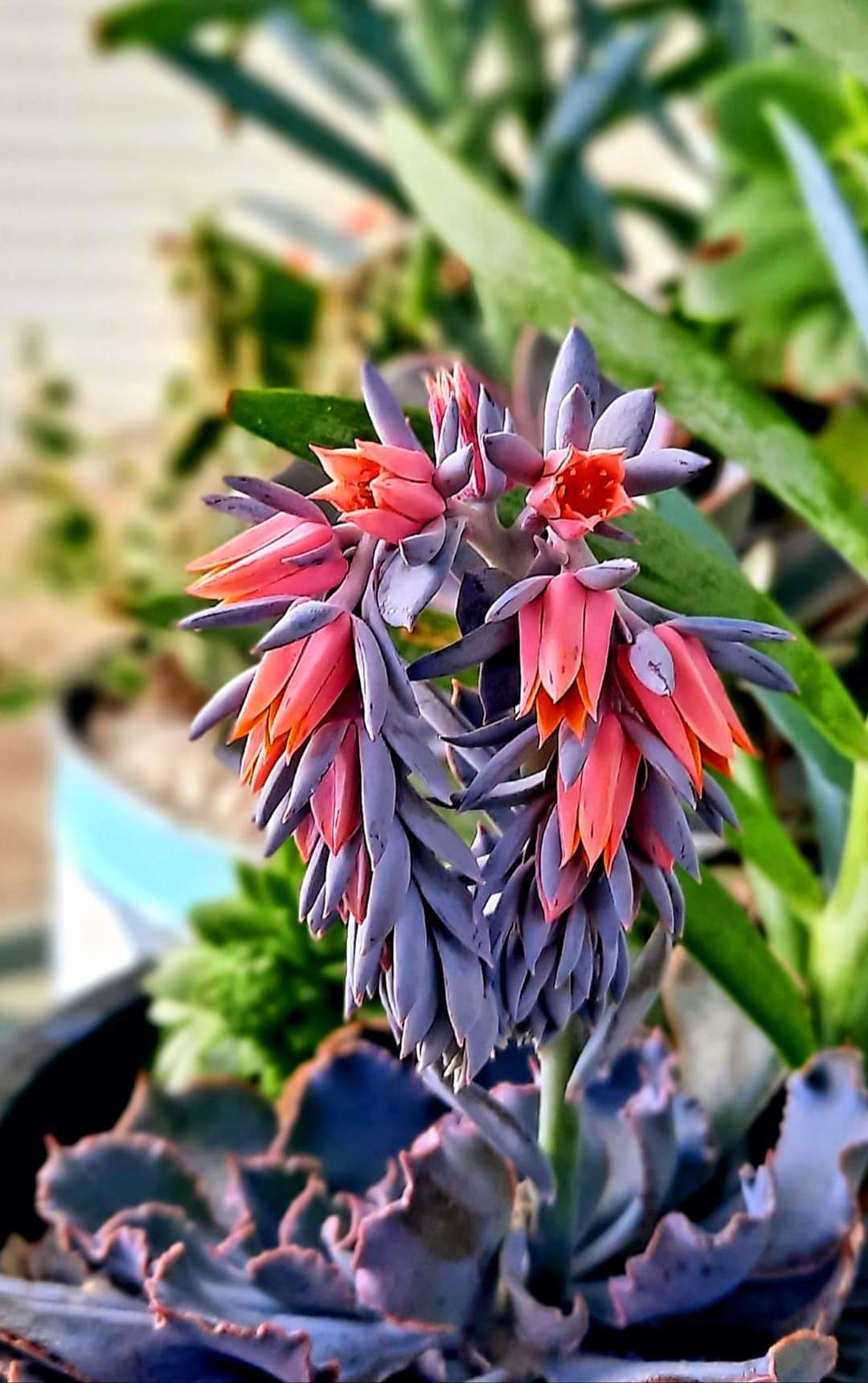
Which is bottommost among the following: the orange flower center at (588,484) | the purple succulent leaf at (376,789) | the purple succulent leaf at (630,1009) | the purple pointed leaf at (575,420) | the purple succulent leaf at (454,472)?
the purple succulent leaf at (630,1009)

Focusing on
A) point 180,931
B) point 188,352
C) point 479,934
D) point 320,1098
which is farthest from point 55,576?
point 479,934

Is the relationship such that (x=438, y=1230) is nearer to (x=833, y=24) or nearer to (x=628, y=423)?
(x=628, y=423)

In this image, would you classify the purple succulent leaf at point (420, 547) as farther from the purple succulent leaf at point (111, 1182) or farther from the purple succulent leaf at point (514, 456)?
the purple succulent leaf at point (111, 1182)

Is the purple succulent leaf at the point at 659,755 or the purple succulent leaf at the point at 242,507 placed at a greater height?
the purple succulent leaf at the point at 242,507

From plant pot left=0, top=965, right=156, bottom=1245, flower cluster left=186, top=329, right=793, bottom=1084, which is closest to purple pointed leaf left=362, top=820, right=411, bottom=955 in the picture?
flower cluster left=186, top=329, right=793, bottom=1084

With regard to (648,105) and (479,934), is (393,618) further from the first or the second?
(648,105)

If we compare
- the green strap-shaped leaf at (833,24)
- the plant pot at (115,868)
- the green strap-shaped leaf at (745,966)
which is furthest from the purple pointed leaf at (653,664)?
the plant pot at (115,868)
